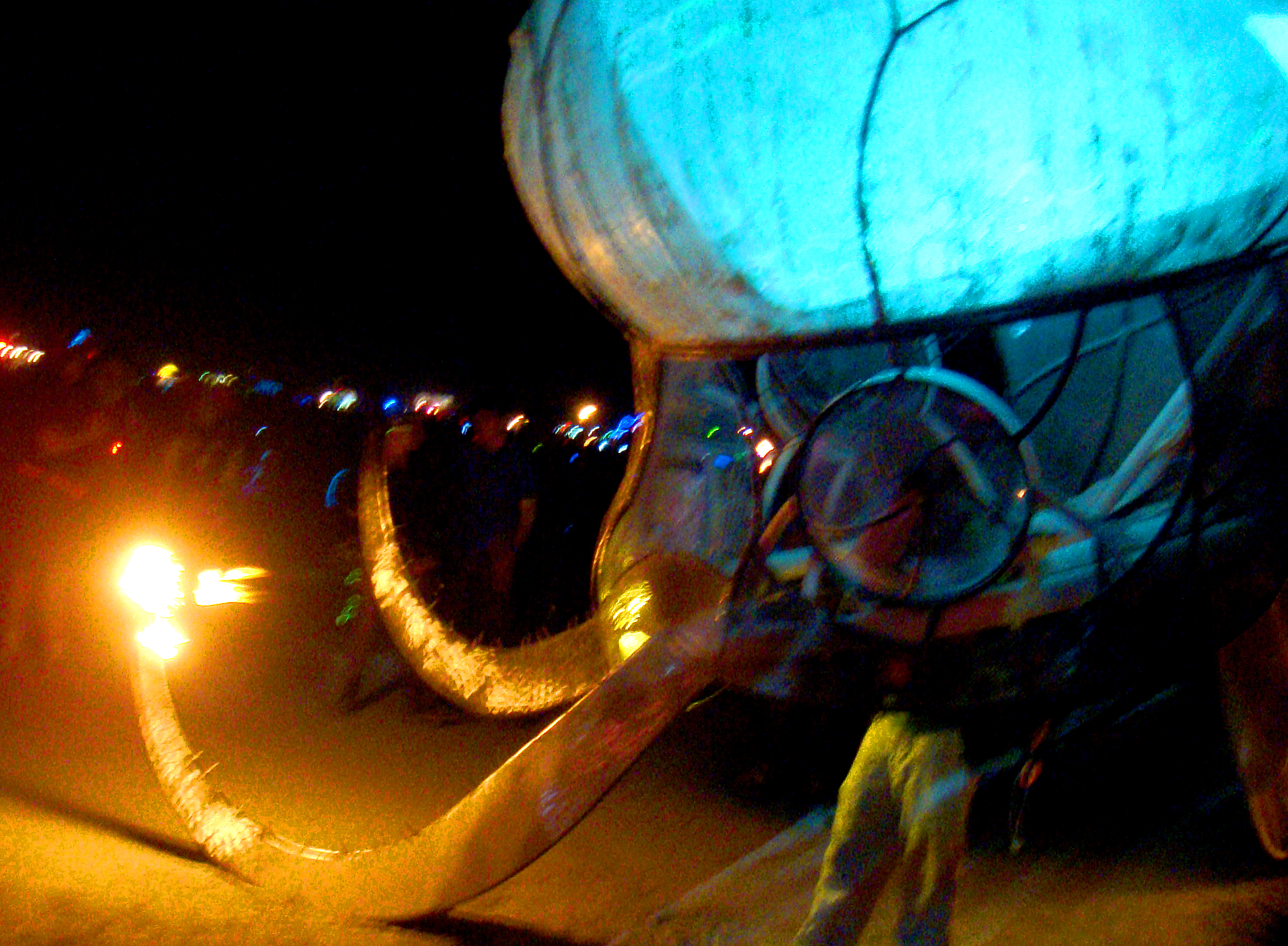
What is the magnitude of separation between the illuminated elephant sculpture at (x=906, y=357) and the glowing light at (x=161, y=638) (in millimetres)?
667

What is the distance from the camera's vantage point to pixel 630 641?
317 cm

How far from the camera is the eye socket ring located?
248cm

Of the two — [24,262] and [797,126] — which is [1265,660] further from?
[24,262]

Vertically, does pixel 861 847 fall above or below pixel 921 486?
below

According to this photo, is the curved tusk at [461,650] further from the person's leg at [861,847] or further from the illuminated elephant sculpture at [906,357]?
the person's leg at [861,847]

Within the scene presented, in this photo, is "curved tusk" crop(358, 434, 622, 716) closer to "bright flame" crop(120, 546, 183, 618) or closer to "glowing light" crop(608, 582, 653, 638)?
"glowing light" crop(608, 582, 653, 638)

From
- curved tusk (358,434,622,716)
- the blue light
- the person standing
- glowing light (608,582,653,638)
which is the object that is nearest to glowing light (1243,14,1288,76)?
glowing light (608,582,653,638)

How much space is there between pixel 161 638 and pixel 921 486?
9.33 feet

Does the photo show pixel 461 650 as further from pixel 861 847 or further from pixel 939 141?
pixel 939 141

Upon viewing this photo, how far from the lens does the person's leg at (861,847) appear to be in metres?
2.77

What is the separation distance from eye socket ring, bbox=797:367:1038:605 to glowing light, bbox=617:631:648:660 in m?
0.71

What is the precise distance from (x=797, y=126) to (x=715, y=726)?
4.31 meters

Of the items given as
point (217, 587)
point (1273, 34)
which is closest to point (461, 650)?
point (217, 587)

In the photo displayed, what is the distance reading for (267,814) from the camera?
4.28 m
